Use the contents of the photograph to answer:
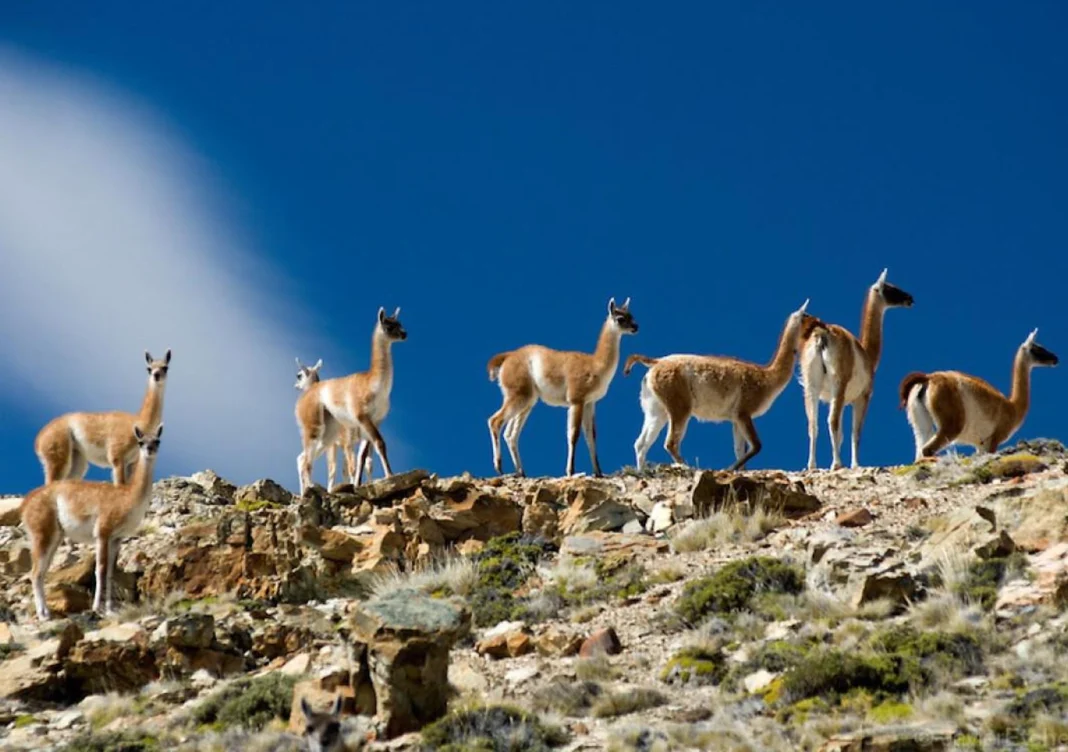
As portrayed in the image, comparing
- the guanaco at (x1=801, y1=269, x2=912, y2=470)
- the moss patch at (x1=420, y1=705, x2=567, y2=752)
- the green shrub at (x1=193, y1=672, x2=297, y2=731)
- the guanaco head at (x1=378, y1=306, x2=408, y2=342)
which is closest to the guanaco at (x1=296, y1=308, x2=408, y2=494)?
the guanaco head at (x1=378, y1=306, x2=408, y2=342)

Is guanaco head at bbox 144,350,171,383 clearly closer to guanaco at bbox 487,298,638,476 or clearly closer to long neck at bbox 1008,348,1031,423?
guanaco at bbox 487,298,638,476

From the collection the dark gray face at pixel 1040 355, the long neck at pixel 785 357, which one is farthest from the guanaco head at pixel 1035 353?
the long neck at pixel 785 357

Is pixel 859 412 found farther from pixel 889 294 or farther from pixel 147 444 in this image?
pixel 147 444

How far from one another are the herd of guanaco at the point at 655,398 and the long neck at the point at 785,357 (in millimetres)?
23

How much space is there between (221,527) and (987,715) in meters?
11.3

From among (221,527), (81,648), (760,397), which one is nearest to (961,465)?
(760,397)

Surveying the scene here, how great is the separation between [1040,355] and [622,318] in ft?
25.5

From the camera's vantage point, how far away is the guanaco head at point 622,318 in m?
24.4

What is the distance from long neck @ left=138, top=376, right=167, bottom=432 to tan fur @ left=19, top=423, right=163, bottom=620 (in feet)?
11.4

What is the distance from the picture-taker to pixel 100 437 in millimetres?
22328

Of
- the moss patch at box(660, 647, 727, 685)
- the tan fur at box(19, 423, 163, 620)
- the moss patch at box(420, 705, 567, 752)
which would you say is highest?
the tan fur at box(19, 423, 163, 620)

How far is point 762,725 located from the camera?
12.1 m

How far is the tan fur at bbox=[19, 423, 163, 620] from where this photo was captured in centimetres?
1819

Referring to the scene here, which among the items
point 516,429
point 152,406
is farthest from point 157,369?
point 516,429
